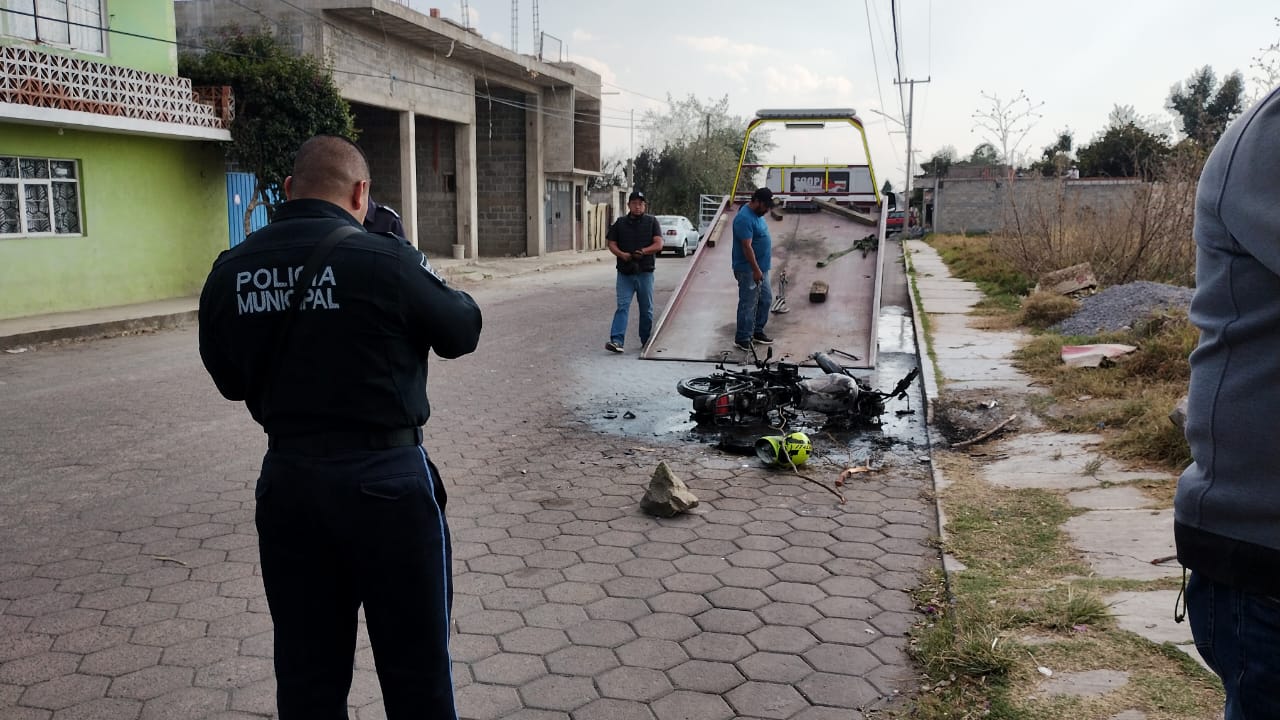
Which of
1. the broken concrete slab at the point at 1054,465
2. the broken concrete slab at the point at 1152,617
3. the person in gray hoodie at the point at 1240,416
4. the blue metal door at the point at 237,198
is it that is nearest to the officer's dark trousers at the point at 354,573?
the person in gray hoodie at the point at 1240,416

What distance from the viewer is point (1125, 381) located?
801 cm

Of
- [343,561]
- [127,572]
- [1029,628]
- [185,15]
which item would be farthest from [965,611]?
[185,15]

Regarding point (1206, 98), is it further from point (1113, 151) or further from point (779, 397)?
point (779, 397)

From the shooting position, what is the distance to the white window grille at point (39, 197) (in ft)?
46.1

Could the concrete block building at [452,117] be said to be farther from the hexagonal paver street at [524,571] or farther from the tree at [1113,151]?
the tree at [1113,151]

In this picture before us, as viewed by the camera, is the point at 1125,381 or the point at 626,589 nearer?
the point at 626,589

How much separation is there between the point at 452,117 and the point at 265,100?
1027 centimetres

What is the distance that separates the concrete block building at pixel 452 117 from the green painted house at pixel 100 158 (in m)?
5.37

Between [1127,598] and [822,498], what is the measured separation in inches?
83.5

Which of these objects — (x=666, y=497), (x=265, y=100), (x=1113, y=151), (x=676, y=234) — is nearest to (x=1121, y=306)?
(x=666, y=497)

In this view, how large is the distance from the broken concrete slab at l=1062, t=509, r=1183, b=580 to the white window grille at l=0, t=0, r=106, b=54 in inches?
573

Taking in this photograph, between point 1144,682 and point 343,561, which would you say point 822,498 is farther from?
point 343,561

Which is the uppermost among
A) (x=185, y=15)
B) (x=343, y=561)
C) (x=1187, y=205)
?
(x=185, y=15)

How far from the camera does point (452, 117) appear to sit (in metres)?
28.0
